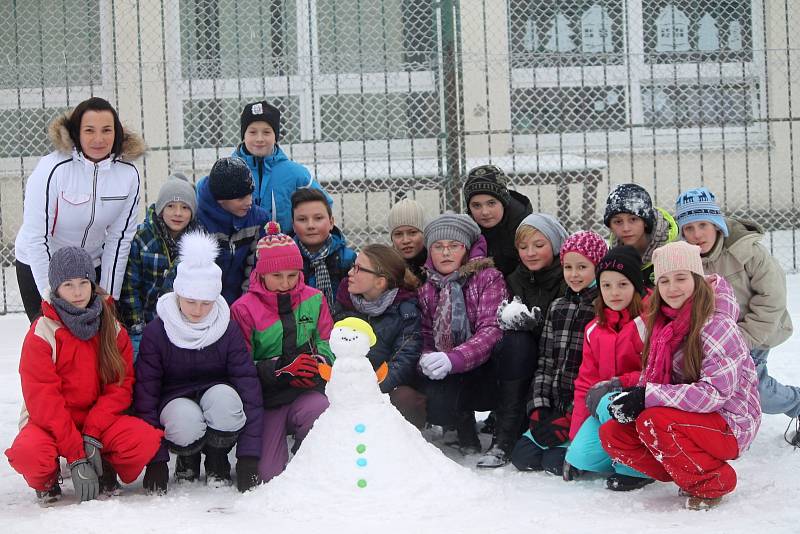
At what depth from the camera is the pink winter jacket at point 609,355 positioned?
335cm

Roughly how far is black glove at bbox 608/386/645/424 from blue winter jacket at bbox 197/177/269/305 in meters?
1.67

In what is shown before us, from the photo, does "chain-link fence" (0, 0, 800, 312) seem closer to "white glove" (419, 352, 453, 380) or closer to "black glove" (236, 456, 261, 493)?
"white glove" (419, 352, 453, 380)

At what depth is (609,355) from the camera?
3355 millimetres

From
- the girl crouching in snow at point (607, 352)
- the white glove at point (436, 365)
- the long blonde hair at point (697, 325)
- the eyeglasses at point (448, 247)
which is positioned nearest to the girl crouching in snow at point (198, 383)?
the white glove at point (436, 365)

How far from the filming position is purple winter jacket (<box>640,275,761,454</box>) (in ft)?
9.81

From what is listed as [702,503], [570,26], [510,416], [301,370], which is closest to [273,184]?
[301,370]

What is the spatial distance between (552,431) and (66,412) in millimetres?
1660

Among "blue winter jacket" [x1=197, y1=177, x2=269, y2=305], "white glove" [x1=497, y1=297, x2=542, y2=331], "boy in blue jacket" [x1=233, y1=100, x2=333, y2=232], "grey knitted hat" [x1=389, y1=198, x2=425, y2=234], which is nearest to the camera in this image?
"white glove" [x1=497, y1=297, x2=542, y2=331]

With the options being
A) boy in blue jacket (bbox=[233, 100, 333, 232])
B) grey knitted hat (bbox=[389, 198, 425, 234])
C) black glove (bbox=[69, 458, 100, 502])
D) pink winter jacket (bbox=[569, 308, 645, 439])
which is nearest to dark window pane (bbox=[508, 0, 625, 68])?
boy in blue jacket (bbox=[233, 100, 333, 232])

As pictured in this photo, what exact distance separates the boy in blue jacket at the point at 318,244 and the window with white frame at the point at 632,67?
15.9 ft


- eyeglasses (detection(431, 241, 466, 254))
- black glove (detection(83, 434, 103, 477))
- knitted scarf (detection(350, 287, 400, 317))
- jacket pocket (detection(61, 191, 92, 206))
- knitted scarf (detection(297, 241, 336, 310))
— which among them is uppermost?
jacket pocket (detection(61, 191, 92, 206))

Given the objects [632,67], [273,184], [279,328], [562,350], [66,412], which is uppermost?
[632,67]

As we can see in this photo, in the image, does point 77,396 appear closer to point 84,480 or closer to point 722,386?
point 84,480

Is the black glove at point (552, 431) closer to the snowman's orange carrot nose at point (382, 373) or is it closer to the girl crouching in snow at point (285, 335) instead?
the snowman's orange carrot nose at point (382, 373)
